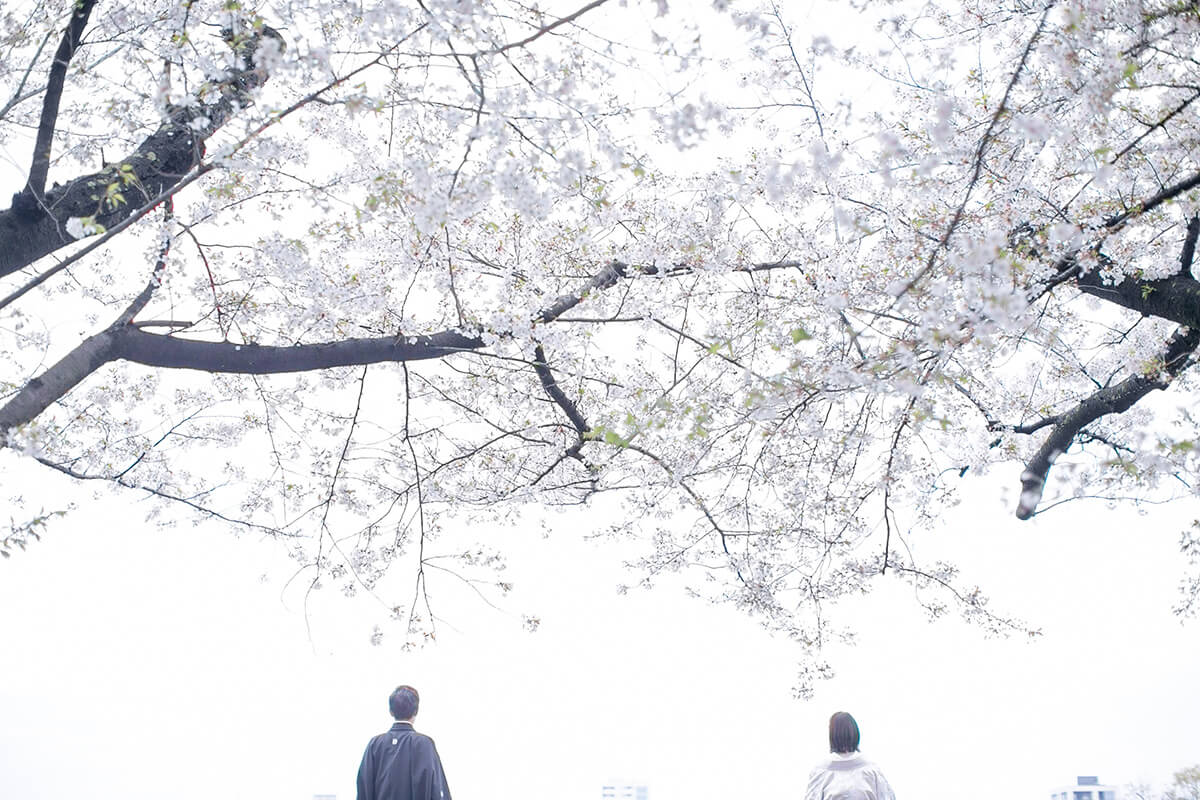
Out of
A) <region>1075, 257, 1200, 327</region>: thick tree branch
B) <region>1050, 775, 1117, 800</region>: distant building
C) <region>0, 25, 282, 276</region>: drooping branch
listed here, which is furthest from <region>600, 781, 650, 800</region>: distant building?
<region>0, 25, 282, 276</region>: drooping branch

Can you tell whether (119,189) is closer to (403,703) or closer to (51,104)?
(51,104)

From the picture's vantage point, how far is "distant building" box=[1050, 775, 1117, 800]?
597 centimetres

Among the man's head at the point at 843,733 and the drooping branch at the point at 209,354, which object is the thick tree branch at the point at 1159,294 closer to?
the man's head at the point at 843,733

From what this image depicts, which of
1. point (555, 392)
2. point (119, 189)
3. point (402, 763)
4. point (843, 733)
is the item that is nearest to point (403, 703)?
point (402, 763)

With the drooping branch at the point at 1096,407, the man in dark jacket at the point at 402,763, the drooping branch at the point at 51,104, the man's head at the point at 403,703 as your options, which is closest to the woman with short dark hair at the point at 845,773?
the drooping branch at the point at 1096,407

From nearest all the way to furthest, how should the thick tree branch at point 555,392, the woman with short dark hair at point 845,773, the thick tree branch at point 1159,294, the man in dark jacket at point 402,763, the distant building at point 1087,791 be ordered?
the woman with short dark hair at point 845,773, the man in dark jacket at point 402,763, the thick tree branch at point 1159,294, the thick tree branch at point 555,392, the distant building at point 1087,791

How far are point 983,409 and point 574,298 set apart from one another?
1.98m

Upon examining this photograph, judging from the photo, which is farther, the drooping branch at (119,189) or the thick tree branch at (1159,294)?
the thick tree branch at (1159,294)

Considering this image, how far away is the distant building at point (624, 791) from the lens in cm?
647

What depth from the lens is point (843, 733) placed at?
10.5 ft

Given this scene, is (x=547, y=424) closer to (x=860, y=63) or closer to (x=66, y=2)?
(x=860, y=63)

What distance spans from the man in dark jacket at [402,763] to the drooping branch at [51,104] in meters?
2.30

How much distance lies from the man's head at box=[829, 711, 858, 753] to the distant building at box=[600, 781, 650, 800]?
3560 mm

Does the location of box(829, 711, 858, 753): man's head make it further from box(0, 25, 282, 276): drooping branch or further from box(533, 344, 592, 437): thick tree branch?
box(0, 25, 282, 276): drooping branch
